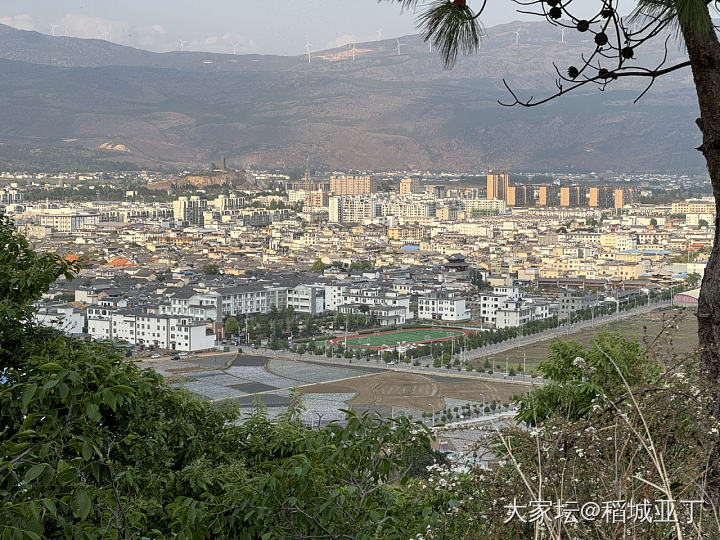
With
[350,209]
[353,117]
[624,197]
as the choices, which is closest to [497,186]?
[624,197]

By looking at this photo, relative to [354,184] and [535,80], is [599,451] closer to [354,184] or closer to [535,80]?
[354,184]

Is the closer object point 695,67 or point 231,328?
point 695,67

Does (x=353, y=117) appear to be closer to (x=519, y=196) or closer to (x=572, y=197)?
(x=519, y=196)

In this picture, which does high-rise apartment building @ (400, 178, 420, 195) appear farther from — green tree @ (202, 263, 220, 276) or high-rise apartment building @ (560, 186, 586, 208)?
green tree @ (202, 263, 220, 276)

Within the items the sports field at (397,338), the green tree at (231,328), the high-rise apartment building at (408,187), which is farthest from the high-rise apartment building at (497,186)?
the green tree at (231,328)

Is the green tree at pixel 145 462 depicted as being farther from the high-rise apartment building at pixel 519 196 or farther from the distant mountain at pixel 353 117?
the distant mountain at pixel 353 117

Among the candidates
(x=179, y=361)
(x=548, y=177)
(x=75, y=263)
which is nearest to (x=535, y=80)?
(x=548, y=177)
